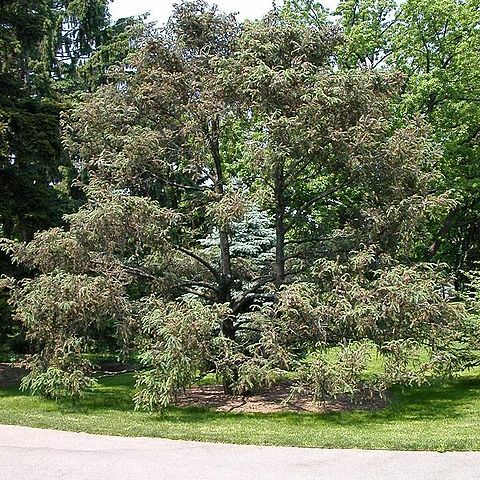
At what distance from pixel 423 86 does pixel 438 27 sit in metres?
2.65

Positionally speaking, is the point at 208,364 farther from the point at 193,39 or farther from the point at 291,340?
the point at 193,39

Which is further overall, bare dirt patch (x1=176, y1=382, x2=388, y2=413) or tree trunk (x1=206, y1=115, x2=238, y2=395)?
tree trunk (x1=206, y1=115, x2=238, y2=395)

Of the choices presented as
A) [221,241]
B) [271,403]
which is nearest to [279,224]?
[221,241]

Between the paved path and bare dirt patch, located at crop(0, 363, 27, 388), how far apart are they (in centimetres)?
769

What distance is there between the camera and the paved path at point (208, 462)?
5.83 metres

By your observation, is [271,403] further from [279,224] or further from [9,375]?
[9,375]

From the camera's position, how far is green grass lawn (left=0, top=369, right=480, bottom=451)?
740 cm

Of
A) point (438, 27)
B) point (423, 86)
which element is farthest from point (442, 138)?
point (438, 27)

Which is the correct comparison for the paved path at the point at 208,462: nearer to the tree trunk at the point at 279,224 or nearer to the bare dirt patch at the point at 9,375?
the tree trunk at the point at 279,224

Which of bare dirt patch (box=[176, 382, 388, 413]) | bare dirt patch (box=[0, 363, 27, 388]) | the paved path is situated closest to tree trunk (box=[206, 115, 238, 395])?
bare dirt patch (box=[176, 382, 388, 413])

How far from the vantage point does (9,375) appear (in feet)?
51.4

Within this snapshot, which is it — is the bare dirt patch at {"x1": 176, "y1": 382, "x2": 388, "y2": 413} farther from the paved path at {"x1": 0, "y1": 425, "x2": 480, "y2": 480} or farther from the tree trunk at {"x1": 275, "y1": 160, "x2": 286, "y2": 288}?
the paved path at {"x1": 0, "y1": 425, "x2": 480, "y2": 480}

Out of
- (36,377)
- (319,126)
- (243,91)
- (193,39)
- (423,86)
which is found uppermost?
(423,86)

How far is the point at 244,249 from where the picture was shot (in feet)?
47.2
